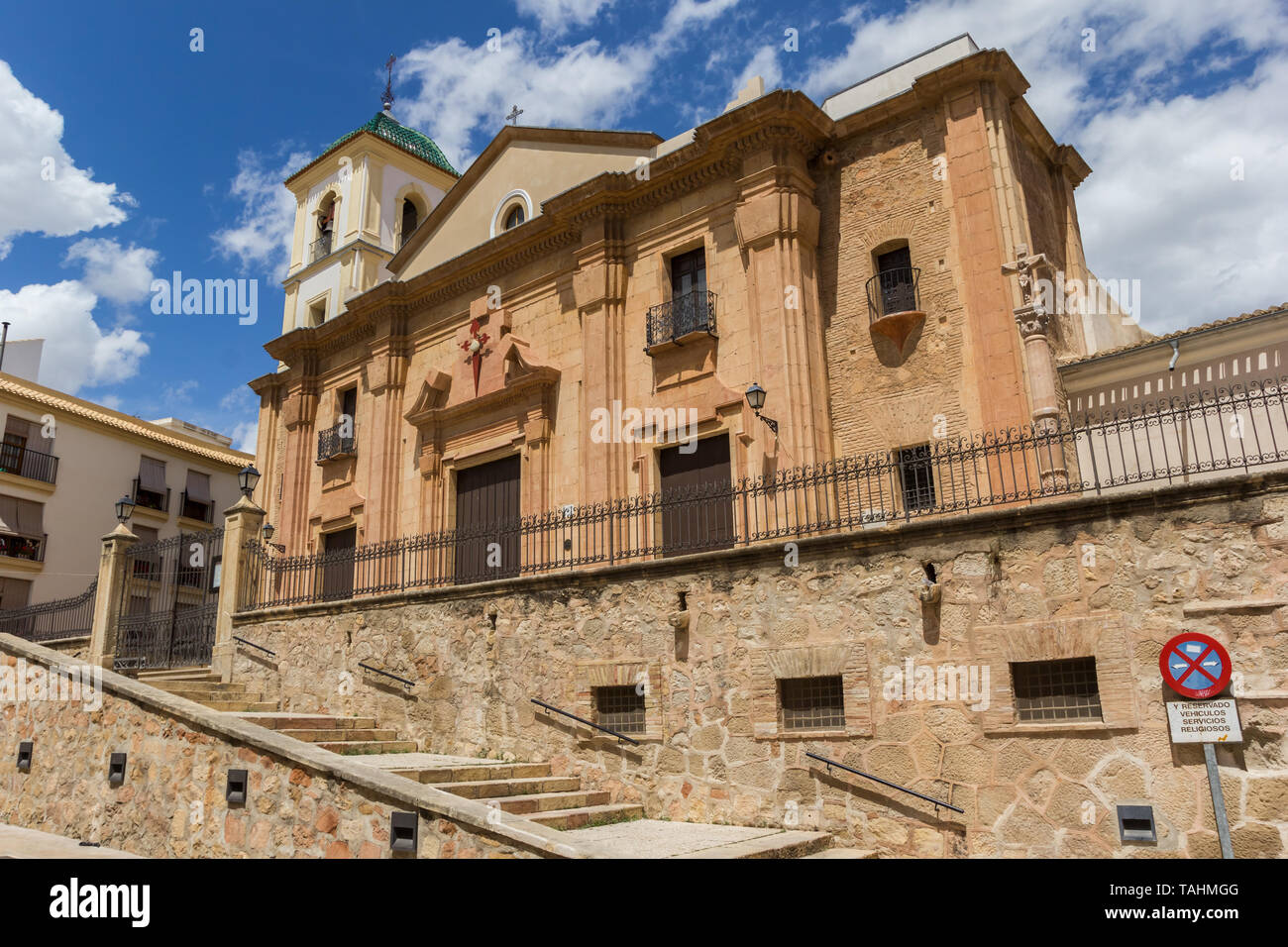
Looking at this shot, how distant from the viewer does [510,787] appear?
30.5 ft

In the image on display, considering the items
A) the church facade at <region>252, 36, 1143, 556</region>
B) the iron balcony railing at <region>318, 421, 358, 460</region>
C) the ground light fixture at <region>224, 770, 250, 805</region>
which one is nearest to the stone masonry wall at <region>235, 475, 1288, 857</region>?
the ground light fixture at <region>224, 770, 250, 805</region>

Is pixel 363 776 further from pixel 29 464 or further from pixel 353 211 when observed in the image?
pixel 29 464

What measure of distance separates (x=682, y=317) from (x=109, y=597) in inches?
446

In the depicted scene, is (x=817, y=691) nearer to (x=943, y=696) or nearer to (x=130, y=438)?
(x=943, y=696)

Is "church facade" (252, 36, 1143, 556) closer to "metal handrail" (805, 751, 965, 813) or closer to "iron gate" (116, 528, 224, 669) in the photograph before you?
"iron gate" (116, 528, 224, 669)

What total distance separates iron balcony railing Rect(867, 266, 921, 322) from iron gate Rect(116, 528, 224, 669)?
1136 centimetres

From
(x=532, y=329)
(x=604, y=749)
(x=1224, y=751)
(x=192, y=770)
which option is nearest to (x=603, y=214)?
(x=532, y=329)

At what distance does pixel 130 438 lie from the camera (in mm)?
31641

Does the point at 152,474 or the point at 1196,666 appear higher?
the point at 152,474

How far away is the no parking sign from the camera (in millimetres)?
6984

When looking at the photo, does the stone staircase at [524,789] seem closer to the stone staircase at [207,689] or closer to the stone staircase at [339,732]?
the stone staircase at [339,732]

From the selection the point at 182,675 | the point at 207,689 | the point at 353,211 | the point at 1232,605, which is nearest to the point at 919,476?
the point at 1232,605

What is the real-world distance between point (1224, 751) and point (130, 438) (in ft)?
109
